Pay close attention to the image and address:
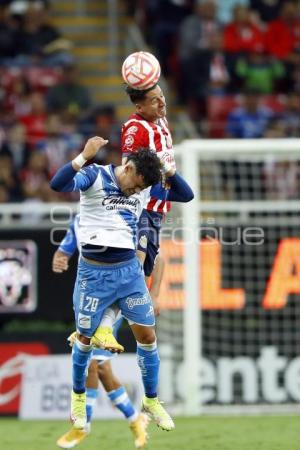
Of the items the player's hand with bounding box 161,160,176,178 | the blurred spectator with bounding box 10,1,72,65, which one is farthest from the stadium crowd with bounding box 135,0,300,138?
the player's hand with bounding box 161,160,176,178

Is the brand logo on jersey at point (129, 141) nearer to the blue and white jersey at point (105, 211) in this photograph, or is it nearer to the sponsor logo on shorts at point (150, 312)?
the blue and white jersey at point (105, 211)

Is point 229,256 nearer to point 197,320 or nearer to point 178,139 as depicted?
point 197,320

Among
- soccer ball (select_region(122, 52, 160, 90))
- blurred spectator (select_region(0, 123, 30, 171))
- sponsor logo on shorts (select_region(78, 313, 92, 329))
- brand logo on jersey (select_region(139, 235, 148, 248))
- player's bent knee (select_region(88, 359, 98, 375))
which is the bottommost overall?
player's bent knee (select_region(88, 359, 98, 375))

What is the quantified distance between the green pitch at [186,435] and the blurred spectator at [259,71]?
19.3ft

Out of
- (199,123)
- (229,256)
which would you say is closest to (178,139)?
(199,123)

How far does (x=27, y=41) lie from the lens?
18.2m

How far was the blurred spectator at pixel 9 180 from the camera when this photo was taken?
52.1 ft

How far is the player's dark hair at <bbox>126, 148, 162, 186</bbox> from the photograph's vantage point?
966 cm

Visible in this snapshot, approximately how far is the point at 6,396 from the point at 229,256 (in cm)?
295

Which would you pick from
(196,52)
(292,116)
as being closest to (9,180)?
(196,52)

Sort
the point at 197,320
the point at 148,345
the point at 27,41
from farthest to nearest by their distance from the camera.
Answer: the point at 27,41 → the point at 197,320 → the point at 148,345

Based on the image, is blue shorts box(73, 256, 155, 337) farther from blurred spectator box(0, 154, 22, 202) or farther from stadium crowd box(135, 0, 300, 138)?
stadium crowd box(135, 0, 300, 138)

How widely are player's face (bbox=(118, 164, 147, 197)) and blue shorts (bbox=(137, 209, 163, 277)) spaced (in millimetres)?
809

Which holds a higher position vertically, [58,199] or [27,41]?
[27,41]
